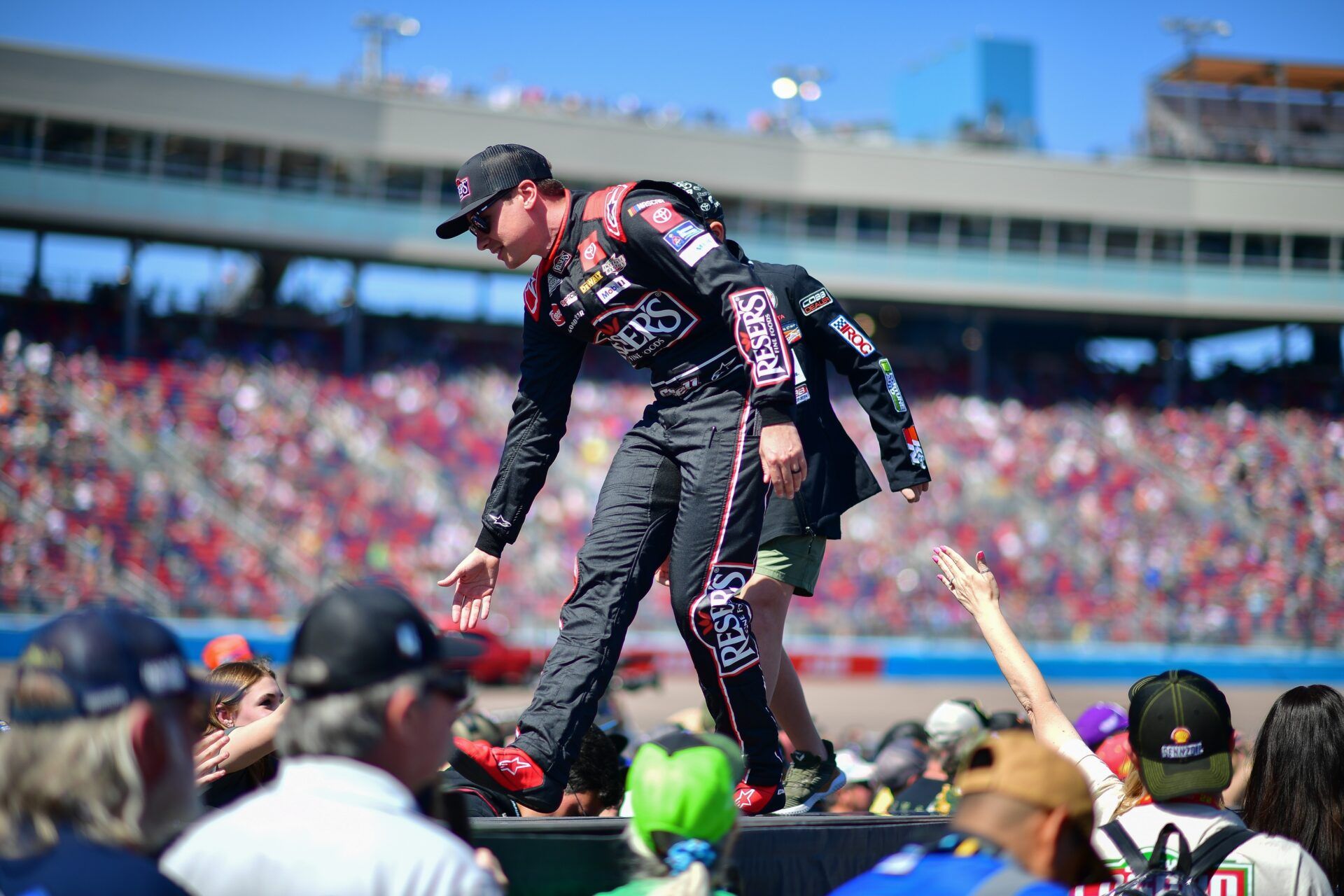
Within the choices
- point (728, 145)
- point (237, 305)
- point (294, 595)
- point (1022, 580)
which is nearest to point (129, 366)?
point (237, 305)

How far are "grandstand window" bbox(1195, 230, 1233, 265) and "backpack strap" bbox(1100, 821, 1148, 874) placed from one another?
3312 cm

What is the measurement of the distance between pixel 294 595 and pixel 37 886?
19.0 meters

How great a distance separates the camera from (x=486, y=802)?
3.15m

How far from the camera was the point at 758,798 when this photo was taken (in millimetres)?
3506

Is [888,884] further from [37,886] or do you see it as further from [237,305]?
[237,305]

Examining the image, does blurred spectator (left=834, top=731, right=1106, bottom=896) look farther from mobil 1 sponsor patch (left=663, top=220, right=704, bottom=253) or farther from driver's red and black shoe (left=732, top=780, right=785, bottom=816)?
mobil 1 sponsor patch (left=663, top=220, right=704, bottom=253)

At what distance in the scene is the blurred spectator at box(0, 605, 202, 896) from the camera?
1614 millimetres

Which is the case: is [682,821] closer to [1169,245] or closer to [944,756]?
[944,756]

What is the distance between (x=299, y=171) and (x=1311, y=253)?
26519 mm

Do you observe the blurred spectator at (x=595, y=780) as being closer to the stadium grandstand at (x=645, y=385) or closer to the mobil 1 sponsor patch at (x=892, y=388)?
the mobil 1 sponsor patch at (x=892, y=388)

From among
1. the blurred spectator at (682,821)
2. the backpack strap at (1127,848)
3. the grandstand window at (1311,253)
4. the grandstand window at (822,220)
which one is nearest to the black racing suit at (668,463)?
the backpack strap at (1127,848)

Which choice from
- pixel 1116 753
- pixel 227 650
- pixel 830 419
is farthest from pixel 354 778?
pixel 1116 753

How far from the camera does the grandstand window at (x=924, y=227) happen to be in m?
31.1

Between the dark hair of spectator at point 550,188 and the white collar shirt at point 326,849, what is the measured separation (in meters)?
2.28
